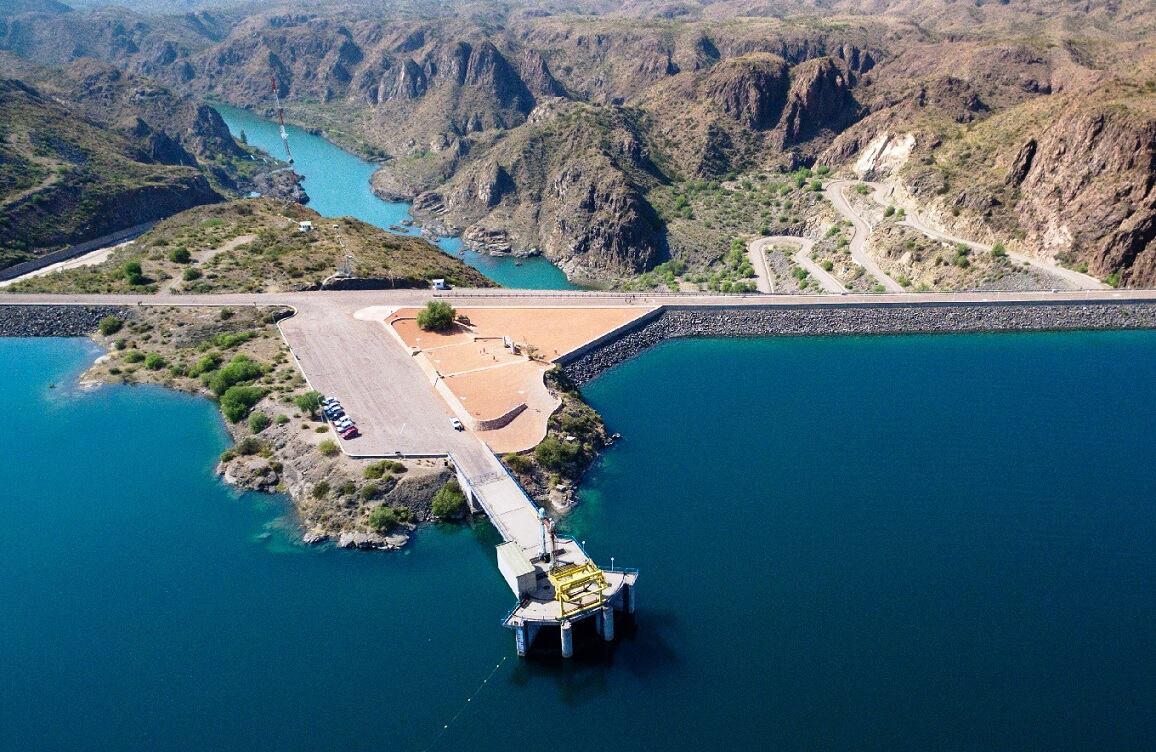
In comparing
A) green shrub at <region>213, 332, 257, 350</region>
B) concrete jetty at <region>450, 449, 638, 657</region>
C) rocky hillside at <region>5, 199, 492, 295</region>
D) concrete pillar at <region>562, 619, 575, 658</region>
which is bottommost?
concrete pillar at <region>562, 619, 575, 658</region>

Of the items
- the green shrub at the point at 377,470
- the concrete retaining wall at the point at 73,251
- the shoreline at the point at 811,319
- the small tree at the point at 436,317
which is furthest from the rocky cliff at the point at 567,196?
the green shrub at the point at 377,470

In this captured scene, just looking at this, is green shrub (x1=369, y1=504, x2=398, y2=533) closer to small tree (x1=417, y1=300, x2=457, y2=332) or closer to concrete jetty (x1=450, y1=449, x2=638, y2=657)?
concrete jetty (x1=450, y1=449, x2=638, y2=657)

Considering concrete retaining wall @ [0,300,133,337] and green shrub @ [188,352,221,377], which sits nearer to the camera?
green shrub @ [188,352,221,377]

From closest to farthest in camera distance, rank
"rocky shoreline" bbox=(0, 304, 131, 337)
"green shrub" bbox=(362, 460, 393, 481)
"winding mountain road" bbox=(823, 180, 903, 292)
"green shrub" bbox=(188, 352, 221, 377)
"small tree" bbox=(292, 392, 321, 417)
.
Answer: "green shrub" bbox=(362, 460, 393, 481) → "small tree" bbox=(292, 392, 321, 417) → "green shrub" bbox=(188, 352, 221, 377) → "rocky shoreline" bbox=(0, 304, 131, 337) → "winding mountain road" bbox=(823, 180, 903, 292)

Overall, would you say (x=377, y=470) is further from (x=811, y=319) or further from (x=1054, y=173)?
(x=1054, y=173)

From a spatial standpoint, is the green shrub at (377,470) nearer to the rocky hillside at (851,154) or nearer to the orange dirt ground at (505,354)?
the orange dirt ground at (505,354)

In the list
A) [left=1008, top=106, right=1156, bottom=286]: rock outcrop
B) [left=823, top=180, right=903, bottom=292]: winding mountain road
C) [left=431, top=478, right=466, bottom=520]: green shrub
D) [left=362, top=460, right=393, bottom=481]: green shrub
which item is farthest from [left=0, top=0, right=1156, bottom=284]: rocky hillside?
[left=431, top=478, right=466, bottom=520]: green shrub

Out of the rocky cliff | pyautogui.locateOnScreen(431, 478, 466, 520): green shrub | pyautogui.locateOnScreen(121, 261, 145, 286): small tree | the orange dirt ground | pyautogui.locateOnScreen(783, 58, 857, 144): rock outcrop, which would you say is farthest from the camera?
pyautogui.locateOnScreen(783, 58, 857, 144): rock outcrop
